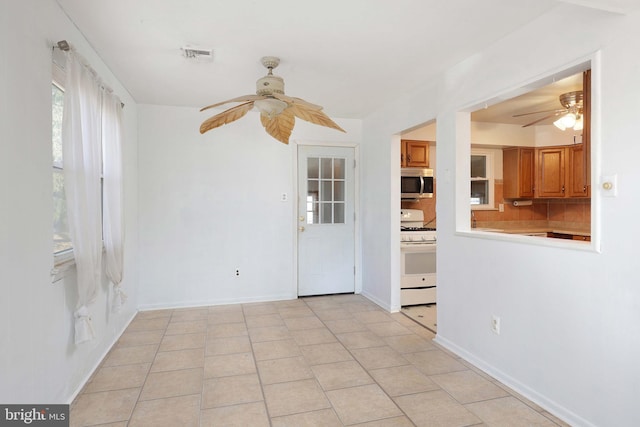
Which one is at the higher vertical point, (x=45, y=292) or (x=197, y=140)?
(x=197, y=140)

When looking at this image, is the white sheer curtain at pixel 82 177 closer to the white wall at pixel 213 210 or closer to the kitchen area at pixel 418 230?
the white wall at pixel 213 210

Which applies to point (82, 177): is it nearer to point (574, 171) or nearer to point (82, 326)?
point (82, 326)

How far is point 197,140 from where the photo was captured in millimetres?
4418

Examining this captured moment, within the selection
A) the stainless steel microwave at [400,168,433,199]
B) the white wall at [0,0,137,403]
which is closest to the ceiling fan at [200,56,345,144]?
the white wall at [0,0,137,403]

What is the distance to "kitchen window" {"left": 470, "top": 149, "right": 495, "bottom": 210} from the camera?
5.28 m

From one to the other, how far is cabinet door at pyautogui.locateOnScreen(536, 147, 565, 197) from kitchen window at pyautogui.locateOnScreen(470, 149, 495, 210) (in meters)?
0.61

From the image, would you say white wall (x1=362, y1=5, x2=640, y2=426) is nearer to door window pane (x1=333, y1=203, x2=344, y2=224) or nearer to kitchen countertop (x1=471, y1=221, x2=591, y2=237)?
door window pane (x1=333, y1=203, x2=344, y2=224)

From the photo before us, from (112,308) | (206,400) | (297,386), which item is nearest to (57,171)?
(112,308)

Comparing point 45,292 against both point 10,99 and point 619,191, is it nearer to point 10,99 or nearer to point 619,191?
point 10,99

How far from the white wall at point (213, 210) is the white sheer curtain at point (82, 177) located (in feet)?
6.07

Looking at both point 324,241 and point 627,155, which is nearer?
point 627,155

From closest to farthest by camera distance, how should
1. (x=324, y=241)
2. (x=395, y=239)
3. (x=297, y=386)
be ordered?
(x=297, y=386)
(x=395, y=239)
(x=324, y=241)

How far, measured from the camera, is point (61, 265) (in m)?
2.14

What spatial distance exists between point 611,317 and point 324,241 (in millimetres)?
3406
